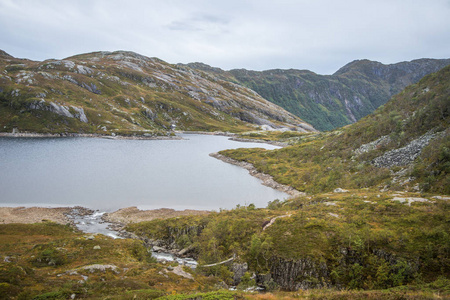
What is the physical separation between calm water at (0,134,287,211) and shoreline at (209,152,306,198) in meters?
2.24

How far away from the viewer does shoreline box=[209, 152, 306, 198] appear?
198 ft

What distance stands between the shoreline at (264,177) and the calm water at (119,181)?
7.36ft

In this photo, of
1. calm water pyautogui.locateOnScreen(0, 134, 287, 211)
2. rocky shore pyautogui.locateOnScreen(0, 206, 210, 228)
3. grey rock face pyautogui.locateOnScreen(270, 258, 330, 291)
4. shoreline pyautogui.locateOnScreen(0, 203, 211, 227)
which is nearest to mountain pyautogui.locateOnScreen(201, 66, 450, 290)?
grey rock face pyautogui.locateOnScreen(270, 258, 330, 291)

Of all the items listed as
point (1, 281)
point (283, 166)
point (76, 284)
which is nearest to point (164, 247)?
point (76, 284)

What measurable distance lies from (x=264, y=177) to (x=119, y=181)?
41.5 meters

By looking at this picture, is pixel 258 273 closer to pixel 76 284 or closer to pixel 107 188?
pixel 76 284

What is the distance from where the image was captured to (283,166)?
7806 centimetres

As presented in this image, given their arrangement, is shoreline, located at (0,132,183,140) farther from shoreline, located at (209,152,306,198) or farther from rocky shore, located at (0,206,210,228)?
rocky shore, located at (0,206,210,228)

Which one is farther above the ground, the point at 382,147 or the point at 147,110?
the point at 147,110

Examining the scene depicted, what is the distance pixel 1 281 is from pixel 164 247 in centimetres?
2119

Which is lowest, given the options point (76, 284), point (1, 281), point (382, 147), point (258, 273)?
point (258, 273)

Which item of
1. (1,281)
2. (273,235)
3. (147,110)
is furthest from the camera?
(147,110)

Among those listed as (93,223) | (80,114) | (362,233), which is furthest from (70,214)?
(80,114)

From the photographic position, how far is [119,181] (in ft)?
211
